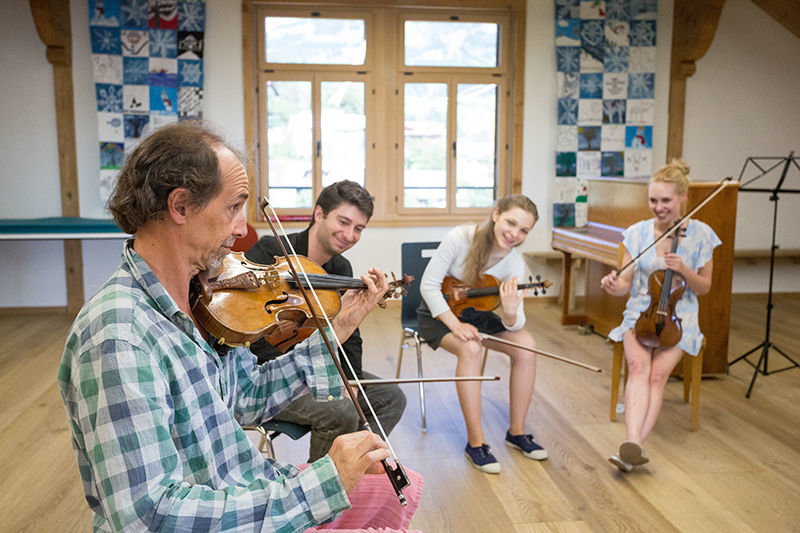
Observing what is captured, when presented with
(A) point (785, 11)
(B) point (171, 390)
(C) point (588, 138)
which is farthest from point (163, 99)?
(B) point (171, 390)

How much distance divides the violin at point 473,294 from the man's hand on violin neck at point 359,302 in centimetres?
79

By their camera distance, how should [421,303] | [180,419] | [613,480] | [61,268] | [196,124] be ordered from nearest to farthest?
[180,419] < [196,124] < [613,480] < [421,303] < [61,268]

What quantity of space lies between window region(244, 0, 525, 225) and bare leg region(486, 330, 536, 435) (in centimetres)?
287

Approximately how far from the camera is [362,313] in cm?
202

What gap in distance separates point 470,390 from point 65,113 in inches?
156

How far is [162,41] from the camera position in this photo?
5.30m

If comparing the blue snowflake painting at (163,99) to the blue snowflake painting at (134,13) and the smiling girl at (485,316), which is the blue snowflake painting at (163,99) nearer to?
the blue snowflake painting at (134,13)

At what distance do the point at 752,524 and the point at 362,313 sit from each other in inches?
57.2

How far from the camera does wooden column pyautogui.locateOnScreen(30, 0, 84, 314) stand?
5109 mm

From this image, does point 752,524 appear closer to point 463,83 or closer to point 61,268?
point 463,83

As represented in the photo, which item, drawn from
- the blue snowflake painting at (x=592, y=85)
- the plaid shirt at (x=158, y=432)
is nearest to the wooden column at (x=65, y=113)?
the blue snowflake painting at (x=592, y=85)

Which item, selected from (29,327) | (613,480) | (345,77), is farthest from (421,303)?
(29,327)

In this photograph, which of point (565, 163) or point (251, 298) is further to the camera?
point (565, 163)

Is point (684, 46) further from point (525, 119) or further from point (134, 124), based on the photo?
point (134, 124)
